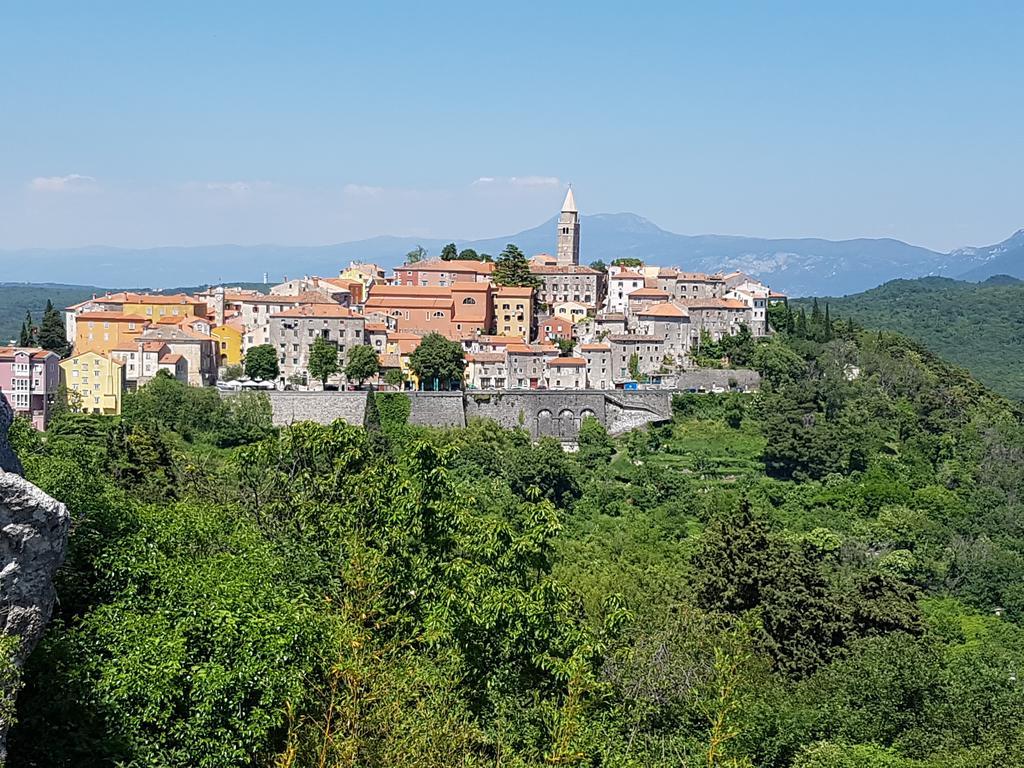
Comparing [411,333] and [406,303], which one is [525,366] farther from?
[406,303]

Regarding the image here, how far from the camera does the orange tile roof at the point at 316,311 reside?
51.7m

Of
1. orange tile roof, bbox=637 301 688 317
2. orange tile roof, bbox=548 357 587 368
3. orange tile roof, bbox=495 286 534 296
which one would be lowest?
orange tile roof, bbox=548 357 587 368

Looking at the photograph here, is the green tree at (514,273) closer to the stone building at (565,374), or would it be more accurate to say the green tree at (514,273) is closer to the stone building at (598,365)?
the stone building at (598,365)

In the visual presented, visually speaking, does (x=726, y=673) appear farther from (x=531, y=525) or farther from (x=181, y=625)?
(x=181, y=625)

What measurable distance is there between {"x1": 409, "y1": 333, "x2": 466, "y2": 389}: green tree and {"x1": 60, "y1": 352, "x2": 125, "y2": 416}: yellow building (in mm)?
12130

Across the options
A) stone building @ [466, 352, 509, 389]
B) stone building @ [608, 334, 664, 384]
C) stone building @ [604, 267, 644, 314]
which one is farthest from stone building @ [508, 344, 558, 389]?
stone building @ [604, 267, 644, 314]

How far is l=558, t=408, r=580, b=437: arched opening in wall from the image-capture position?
50.7 metres

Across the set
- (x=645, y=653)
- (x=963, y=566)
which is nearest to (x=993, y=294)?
(x=963, y=566)

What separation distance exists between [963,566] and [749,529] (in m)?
14.6

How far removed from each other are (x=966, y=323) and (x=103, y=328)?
92102 millimetres

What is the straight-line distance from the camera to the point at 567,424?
5081 centimetres

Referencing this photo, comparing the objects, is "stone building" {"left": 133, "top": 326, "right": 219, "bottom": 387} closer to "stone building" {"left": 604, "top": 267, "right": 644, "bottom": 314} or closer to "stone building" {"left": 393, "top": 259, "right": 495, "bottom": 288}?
"stone building" {"left": 393, "top": 259, "right": 495, "bottom": 288}

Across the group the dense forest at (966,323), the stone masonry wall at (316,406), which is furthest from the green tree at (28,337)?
the dense forest at (966,323)

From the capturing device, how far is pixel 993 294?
13188 centimetres
